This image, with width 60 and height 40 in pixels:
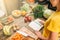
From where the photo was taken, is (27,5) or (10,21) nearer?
(10,21)

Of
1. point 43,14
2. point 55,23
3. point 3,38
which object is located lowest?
point 3,38

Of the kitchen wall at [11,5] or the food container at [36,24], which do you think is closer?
the food container at [36,24]

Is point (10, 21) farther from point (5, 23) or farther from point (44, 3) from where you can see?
point (44, 3)

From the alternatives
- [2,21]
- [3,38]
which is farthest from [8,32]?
[2,21]

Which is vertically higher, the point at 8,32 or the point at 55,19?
the point at 55,19

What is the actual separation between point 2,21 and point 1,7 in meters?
0.34

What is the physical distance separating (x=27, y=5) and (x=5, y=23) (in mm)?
276

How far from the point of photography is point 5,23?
106cm

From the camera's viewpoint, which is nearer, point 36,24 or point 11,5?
point 36,24

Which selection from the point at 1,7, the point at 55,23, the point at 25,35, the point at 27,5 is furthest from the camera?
the point at 1,7

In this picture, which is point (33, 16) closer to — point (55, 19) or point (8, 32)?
point (8, 32)

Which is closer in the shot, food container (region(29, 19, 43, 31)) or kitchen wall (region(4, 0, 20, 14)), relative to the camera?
food container (region(29, 19, 43, 31))

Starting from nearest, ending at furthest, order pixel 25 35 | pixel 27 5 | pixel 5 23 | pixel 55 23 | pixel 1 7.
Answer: pixel 55 23 → pixel 25 35 → pixel 5 23 → pixel 27 5 → pixel 1 7

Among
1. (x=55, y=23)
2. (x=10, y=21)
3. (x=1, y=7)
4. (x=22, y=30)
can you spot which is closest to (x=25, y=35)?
(x=22, y=30)
